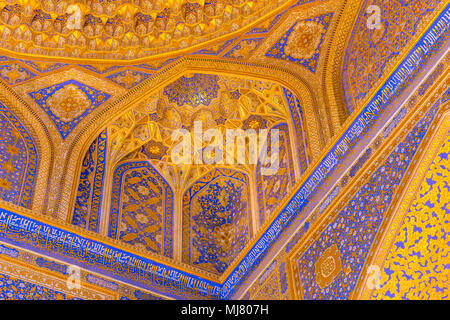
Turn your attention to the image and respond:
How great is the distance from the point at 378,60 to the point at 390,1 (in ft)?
1.79

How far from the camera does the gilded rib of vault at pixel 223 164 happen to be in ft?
14.2

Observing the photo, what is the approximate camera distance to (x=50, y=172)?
20.6 ft

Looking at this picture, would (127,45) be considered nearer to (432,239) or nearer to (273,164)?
(273,164)

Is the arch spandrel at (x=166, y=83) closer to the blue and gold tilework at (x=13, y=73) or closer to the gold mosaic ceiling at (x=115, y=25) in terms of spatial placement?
the gold mosaic ceiling at (x=115, y=25)

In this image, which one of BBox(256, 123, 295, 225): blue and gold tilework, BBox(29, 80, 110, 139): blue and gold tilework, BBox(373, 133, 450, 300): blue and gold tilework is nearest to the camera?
BBox(373, 133, 450, 300): blue and gold tilework

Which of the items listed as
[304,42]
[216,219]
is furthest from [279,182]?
[304,42]

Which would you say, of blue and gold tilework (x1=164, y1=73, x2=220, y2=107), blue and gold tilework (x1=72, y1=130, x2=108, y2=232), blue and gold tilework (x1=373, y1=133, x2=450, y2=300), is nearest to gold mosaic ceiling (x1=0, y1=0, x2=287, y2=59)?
blue and gold tilework (x1=164, y1=73, x2=220, y2=107)

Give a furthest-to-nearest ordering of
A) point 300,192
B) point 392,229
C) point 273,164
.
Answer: point 273,164, point 300,192, point 392,229

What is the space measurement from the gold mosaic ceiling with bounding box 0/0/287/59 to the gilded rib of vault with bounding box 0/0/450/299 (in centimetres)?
1

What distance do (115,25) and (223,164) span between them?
5.86 feet

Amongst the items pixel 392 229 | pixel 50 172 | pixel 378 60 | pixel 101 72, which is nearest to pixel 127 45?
pixel 101 72

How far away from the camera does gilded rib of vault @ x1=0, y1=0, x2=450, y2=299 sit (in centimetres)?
432

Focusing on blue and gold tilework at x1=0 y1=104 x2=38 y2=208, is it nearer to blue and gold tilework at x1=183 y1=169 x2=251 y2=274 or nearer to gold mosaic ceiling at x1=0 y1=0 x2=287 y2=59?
gold mosaic ceiling at x1=0 y1=0 x2=287 y2=59

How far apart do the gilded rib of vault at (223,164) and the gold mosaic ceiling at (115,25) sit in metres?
0.01
